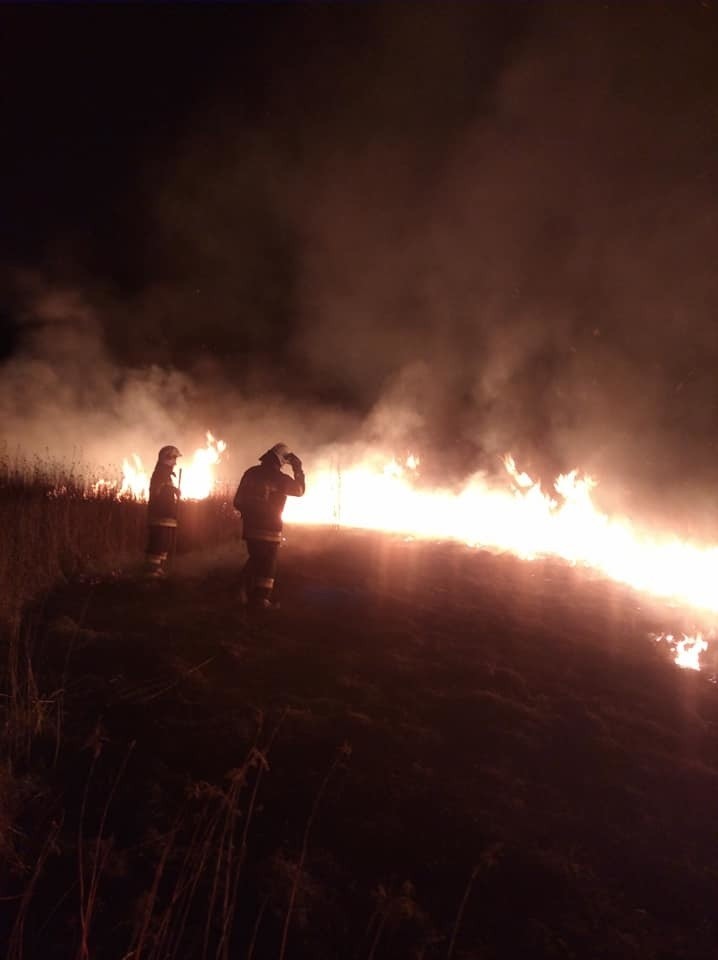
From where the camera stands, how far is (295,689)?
5.08 meters

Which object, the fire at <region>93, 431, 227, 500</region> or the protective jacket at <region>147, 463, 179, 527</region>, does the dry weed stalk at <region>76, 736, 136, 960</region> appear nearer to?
the protective jacket at <region>147, 463, 179, 527</region>

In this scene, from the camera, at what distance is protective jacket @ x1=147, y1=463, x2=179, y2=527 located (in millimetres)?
8312

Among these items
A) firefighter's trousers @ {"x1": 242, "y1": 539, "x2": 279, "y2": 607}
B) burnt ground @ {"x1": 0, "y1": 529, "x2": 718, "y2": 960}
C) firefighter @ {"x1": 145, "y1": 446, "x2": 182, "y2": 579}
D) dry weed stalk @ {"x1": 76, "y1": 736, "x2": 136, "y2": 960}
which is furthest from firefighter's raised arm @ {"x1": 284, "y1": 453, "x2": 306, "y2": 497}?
dry weed stalk @ {"x1": 76, "y1": 736, "x2": 136, "y2": 960}

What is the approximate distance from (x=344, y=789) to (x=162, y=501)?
18.2 ft

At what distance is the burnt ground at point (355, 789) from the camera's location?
2643 millimetres

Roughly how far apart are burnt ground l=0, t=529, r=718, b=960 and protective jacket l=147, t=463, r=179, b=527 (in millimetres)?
1045

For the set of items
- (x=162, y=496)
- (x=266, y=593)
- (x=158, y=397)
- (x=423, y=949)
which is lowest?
(x=423, y=949)

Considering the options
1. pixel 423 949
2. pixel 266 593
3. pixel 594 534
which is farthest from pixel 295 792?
pixel 594 534

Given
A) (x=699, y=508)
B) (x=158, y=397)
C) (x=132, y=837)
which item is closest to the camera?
(x=132, y=837)

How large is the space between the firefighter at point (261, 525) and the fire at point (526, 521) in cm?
497

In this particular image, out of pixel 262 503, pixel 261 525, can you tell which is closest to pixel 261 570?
pixel 261 525

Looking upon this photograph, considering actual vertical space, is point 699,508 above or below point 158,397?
below

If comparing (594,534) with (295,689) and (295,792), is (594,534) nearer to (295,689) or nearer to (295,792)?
(295,689)

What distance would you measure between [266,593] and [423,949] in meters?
4.94
